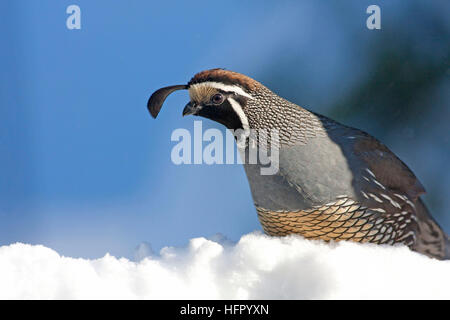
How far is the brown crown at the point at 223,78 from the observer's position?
81.8 inches

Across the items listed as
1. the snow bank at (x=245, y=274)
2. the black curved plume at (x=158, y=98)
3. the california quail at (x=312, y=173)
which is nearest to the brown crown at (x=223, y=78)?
the california quail at (x=312, y=173)

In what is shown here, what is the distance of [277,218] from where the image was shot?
6.79ft

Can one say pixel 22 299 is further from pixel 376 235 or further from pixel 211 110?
pixel 376 235

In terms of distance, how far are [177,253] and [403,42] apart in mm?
1714

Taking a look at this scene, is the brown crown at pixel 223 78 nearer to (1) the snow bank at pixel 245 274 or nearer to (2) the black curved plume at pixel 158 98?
(2) the black curved plume at pixel 158 98

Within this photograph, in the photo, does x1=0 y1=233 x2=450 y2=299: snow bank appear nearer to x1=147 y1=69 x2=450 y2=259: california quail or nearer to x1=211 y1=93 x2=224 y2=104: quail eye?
x1=147 y1=69 x2=450 y2=259: california quail

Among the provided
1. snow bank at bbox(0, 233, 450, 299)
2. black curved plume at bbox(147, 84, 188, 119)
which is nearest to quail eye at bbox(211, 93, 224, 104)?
black curved plume at bbox(147, 84, 188, 119)

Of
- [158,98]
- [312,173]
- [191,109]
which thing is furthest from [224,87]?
[312,173]

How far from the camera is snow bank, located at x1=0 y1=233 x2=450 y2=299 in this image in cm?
176

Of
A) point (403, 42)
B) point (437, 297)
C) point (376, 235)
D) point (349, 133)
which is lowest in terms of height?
point (437, 297)

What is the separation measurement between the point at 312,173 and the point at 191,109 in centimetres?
54

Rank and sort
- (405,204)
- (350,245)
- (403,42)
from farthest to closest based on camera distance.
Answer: (403,42) → (405,204) → (350,245)

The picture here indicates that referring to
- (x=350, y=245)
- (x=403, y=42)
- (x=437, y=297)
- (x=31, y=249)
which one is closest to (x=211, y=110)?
(x=350, y=245)

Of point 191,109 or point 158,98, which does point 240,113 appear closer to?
point 191,109
